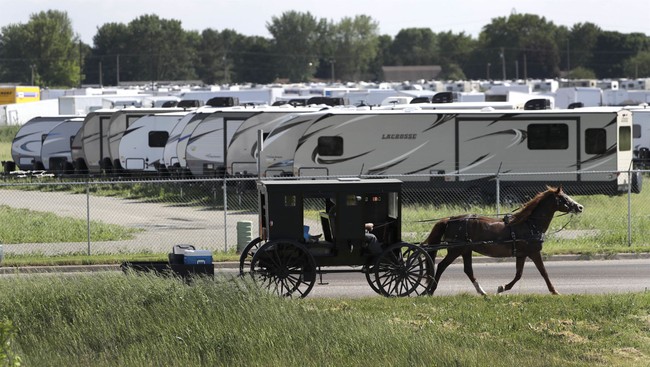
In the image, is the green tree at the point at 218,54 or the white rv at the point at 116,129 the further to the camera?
the green tree at the point at 218,54

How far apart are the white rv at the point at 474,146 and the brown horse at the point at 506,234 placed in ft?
51.0

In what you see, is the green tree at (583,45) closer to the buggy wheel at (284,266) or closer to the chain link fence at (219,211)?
the chain link fence at (219,211)

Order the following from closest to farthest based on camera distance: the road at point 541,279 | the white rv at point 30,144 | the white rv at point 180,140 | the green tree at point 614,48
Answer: the road at point 541,279
the white rv at point 180,140
the white rv at point 30,144
the green tree at point 614,48

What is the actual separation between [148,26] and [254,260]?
156132mm

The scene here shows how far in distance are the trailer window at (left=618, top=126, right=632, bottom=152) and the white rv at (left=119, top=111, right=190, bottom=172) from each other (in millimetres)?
15820

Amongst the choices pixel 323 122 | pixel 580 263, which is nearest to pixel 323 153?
pixel 323 122

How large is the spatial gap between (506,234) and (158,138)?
26.3m

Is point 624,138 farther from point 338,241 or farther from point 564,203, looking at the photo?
point 338,241

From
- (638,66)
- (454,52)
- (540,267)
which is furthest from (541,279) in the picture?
(454,52)

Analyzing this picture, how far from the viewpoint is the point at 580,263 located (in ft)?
81.1

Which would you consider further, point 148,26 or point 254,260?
point 148,26

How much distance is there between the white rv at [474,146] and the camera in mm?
35312

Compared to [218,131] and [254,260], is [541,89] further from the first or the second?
[254,260]

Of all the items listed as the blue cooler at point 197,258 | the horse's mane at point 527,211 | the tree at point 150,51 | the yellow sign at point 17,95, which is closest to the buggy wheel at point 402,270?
the horse's mane at point 527,211
